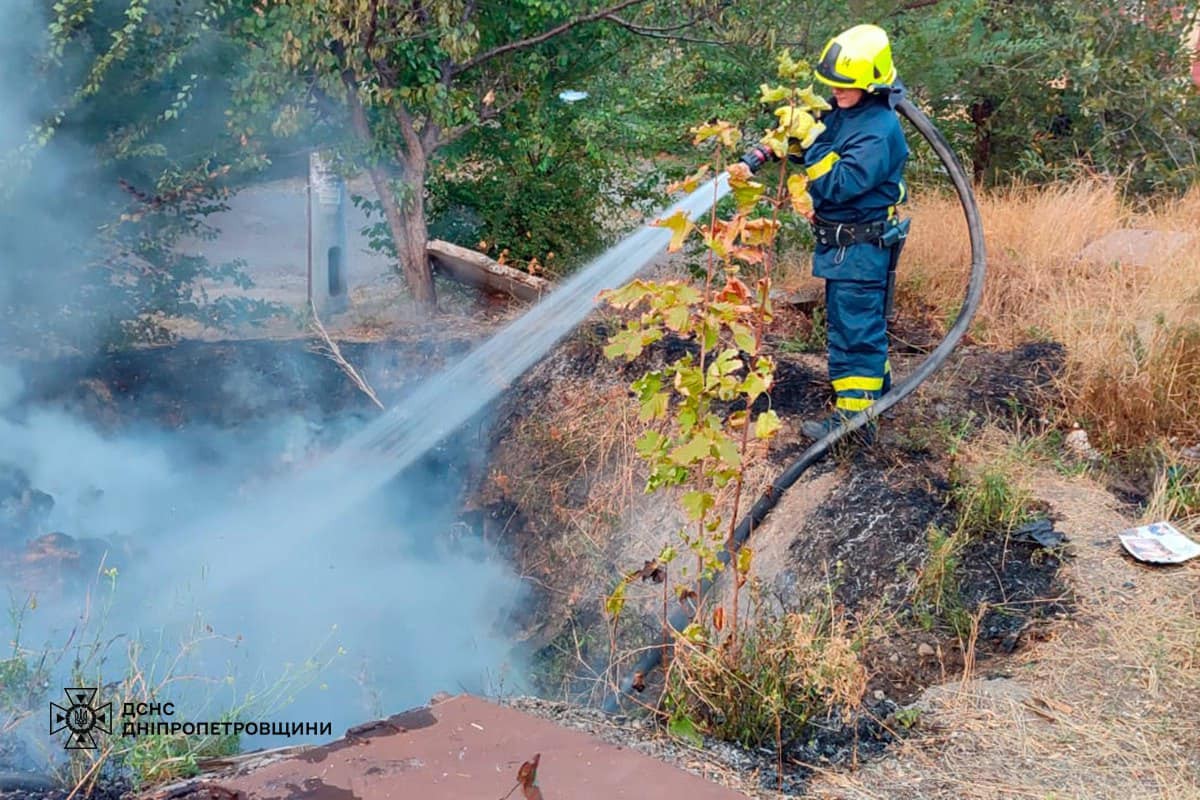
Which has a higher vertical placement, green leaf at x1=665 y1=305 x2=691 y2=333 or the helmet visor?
the helmet visor

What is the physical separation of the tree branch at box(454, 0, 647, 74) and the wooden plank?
115 centimetres

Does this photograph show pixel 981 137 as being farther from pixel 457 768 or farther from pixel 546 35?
pixel 457 768

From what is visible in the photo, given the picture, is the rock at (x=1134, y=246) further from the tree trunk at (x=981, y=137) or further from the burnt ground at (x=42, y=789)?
the burnt ground at (x=42, y=789)

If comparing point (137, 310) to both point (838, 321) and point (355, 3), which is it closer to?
point (355, 3)

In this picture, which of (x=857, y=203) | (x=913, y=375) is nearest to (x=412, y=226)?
(x=857, y=203)

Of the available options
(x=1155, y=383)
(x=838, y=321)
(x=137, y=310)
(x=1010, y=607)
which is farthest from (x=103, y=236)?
(x=1155, y=383)

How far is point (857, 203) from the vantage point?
15.8 feet

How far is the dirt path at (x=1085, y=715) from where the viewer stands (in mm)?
3047

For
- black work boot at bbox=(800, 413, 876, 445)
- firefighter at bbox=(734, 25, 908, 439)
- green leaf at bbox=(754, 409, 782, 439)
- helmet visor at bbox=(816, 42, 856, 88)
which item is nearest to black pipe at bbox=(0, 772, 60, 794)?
green leaf at bbox=(754, 409, 782, 439)

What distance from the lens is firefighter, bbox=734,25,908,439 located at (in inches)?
181

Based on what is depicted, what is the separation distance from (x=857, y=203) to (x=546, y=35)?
241 centimetres

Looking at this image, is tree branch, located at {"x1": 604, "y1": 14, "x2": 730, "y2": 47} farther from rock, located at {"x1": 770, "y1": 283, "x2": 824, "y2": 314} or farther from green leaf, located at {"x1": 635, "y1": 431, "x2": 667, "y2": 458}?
green leaf, located at {"x1": 635, "y1": 431, "x2": 667, "y2": 458}

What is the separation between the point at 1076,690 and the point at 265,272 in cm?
823

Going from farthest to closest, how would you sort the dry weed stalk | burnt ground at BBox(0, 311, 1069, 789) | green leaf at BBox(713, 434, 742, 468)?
the dry weed stalk
burnt ground at BBox(0, 311, 1069, 789)
green leaf at BBox(713, 434, 742, 468)
